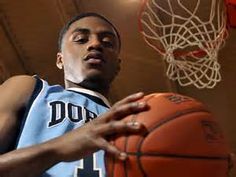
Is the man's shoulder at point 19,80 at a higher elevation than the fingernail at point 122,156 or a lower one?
higher

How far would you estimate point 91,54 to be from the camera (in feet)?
6.26

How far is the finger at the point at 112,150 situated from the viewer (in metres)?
1.20

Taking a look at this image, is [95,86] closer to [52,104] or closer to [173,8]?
[52,104]

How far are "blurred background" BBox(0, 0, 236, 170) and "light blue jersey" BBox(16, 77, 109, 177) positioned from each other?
74.0 inches

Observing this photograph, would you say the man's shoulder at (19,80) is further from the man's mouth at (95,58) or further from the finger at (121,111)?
the finger at (121,111)

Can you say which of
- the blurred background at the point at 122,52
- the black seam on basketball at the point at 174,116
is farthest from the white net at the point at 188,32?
the black seam on basketball at the point at 174,116

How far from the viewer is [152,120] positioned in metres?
1.25

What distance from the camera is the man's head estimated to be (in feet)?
6.26

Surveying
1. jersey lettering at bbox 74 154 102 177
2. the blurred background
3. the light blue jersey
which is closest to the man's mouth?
the light blue jersey

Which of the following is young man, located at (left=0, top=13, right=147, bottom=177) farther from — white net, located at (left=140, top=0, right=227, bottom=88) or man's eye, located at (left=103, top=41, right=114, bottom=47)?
white net, located at (left=140, top=0, right=227, bottom=88)

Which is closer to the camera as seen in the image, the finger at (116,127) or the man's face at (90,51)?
the finger at (116,127)

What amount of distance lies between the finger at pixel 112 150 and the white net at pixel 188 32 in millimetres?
1845

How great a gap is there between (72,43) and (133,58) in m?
2.07

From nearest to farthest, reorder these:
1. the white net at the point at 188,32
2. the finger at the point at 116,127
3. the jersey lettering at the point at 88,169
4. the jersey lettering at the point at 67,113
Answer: the finger at the point at 116,127 → the jersey lettering at the point at 88,169 → the jersey lettering at the point at 67,113 → the white net at the point at 188,32
